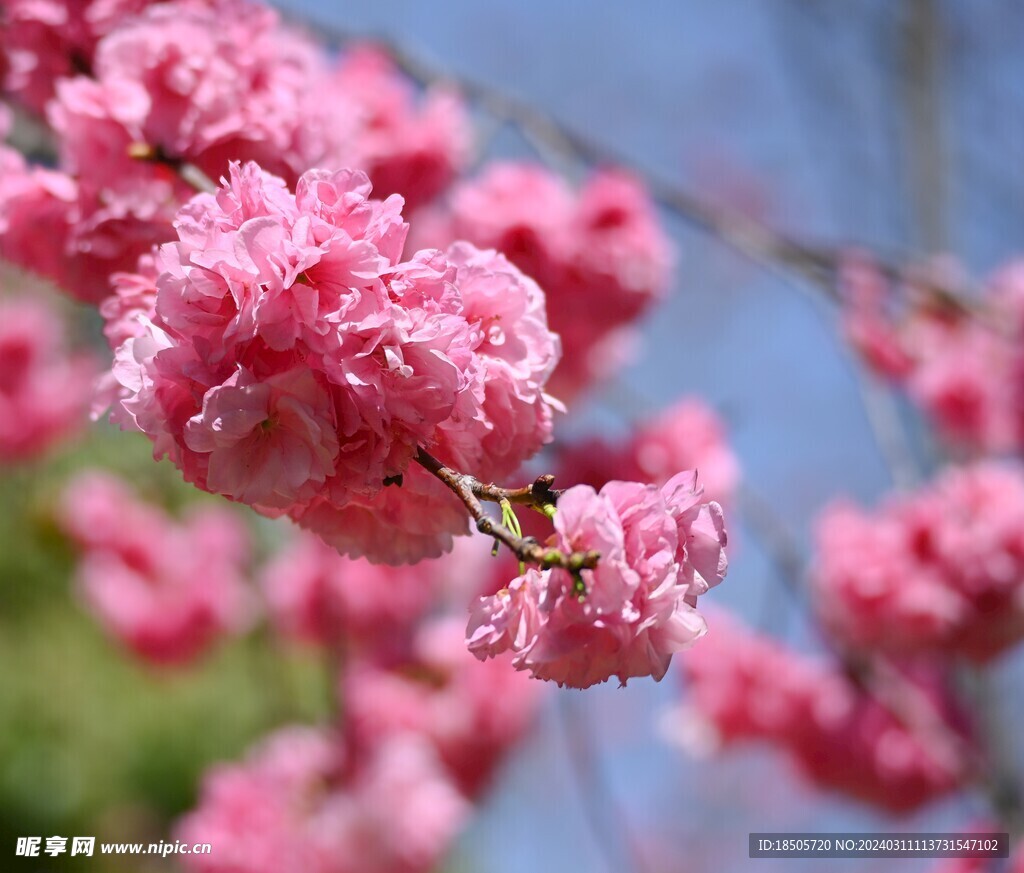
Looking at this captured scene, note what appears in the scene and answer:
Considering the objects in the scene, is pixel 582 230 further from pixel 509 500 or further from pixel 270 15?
pixel 509 500

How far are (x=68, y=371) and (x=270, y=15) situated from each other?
2.46m

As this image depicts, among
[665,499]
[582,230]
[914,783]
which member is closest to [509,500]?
[665,499]

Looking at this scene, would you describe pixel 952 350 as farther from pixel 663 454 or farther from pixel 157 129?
pixel 157 129

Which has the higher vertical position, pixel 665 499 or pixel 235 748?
pixel 665 499

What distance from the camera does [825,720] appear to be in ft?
7.07

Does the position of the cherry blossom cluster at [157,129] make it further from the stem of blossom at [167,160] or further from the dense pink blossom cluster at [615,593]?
the dense pink blossom cluster at [615,593]

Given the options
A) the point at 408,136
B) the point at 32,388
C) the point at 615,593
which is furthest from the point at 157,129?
the point at 32,388

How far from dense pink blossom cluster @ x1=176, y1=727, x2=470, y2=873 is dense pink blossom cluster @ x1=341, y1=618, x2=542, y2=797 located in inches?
6.8

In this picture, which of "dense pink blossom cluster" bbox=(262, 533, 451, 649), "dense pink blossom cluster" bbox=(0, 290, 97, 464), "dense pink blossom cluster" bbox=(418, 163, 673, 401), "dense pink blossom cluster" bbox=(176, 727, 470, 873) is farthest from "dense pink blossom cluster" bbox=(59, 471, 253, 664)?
"dense pink blossom cluster" bbox=(418, 163, 673, 401)

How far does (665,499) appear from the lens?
58 cm

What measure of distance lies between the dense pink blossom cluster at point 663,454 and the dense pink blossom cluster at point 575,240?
12 cm

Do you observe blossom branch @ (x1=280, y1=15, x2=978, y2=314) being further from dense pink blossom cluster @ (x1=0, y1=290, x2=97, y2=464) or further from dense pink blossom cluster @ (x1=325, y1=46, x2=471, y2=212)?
dense pink blossom cluster @ (x1=0, y1=290, x2=97, y2=464)

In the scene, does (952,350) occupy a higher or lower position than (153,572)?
higher

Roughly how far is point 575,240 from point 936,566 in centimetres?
87
